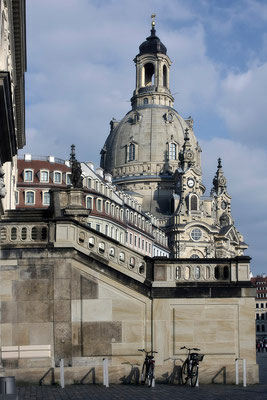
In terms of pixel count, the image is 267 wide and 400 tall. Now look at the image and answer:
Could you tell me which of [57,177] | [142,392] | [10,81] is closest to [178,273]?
[142,392]

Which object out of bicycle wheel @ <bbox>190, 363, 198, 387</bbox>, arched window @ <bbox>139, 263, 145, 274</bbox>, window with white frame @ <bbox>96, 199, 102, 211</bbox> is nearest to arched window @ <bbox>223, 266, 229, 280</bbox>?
arched window @ <bbox>139, 263, 145, 274</bbox>

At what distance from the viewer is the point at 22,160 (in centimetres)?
11044

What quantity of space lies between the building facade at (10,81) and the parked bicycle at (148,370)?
669 cm

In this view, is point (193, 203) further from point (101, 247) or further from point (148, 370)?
point (148, 370)

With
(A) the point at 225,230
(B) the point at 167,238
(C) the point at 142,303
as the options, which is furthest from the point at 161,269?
(A) the point at 225,230

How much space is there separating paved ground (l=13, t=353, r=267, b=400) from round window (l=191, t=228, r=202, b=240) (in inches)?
6303

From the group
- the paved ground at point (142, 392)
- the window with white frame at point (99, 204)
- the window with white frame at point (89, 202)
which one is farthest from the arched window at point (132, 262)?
the window with white frame at point (99, 204)

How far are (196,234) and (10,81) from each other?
163 m

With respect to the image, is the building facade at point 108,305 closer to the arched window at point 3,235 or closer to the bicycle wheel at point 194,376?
the arched window at point 3,235

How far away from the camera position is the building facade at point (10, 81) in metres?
21.5

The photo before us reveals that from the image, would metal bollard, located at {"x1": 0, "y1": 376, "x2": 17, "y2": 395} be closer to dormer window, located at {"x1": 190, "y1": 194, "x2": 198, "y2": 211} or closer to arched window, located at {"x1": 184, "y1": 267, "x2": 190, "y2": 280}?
arched window, located at {"x1": 184, "y1": 267, "x2": 190, "y2": 280}

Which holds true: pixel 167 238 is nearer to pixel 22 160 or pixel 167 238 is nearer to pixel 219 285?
pixel 22 160

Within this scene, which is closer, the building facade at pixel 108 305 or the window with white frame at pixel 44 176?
the building facade at pixel 108 305

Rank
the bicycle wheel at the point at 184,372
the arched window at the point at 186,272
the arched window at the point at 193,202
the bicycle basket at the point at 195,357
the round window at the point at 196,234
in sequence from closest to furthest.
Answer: the bicycle basket at the point at 195,357, the bicycle wheel at the point at 184,372, the arched window at the point at 186,272, the round window at the point at 196,234, the arched window at the point at 193,202
